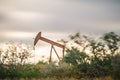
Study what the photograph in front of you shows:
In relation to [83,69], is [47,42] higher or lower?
higher

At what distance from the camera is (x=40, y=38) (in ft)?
176

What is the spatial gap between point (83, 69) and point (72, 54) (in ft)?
18.4

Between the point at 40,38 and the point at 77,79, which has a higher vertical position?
the point at 40,38

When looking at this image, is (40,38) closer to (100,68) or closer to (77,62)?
(77,62)

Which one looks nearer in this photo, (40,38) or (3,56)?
(3,56)

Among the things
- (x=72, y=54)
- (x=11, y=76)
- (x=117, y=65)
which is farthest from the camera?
(x=72, y=54)

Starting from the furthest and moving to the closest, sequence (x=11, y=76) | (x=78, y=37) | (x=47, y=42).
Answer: (x=47, y=42) → (x=78, y=37) → (x=11, y=76)

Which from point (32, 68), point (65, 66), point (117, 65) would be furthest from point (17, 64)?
point (117, 65)

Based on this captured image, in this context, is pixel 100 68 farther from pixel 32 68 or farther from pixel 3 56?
pixel 3 56

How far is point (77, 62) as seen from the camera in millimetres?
47594

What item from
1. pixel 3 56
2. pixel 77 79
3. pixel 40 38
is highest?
pixel 40 38

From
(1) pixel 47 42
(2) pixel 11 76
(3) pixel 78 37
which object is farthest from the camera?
(1) pixel 47 42

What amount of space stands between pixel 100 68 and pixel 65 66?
4613 mm

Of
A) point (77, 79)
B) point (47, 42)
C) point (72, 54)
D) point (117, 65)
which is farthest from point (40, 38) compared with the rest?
point (117, 65)
